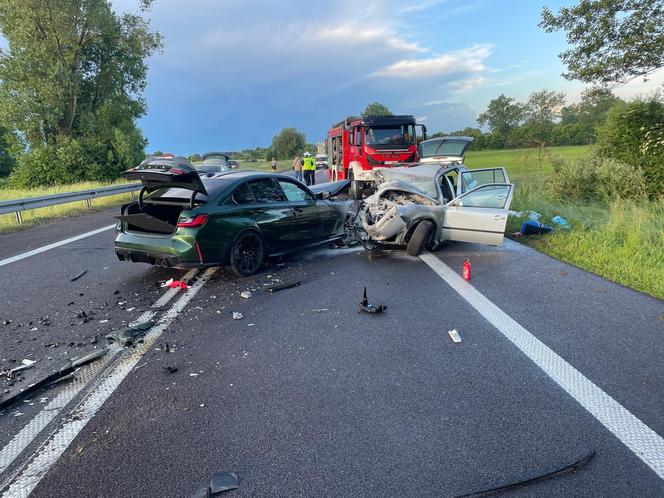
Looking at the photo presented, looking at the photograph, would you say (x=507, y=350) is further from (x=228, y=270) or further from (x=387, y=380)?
(x=228, y=270)

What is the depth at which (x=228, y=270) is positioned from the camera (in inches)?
275

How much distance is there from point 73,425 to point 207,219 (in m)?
3.47

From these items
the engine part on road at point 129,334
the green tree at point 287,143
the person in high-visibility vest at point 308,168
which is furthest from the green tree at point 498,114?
the engine part on road at point 129,334

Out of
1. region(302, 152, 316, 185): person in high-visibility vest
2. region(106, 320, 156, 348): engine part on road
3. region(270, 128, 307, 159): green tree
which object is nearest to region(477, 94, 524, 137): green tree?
region(270, 128, 307, 159): green tree

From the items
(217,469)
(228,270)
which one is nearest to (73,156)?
(228,270)

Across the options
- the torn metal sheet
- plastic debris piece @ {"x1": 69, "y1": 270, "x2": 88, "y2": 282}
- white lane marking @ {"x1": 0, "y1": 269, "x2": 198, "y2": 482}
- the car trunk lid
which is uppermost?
Answer: the car trunk lid

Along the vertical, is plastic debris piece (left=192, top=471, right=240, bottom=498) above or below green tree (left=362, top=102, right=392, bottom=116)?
below

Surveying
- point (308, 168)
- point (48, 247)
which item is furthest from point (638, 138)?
point (48, 247)

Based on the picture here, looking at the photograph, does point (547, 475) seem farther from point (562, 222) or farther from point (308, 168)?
point (308, 168)

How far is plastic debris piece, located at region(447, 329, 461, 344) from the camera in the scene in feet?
14.0

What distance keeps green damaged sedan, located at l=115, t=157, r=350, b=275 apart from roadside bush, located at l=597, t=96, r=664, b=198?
15.0 m

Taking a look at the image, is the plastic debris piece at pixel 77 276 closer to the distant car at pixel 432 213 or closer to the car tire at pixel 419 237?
the distant car at pixel 432 213

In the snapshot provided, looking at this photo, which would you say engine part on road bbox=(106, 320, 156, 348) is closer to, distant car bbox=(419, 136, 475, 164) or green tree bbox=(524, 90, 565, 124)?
distant car bbox=(419, 136, 475, 164)

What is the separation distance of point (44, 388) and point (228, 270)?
3.62 metres
